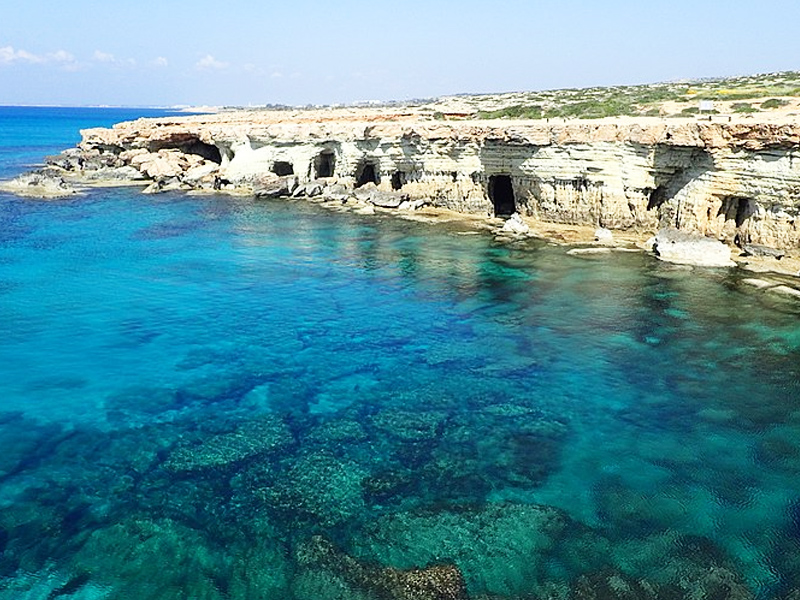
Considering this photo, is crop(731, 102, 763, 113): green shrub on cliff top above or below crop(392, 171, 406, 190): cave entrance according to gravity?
above

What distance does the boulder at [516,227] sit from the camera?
135 ft

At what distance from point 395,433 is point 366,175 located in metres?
43.4

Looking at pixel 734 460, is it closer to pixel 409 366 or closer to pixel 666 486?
pixel 666 486

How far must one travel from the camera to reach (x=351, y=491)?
15375 mm

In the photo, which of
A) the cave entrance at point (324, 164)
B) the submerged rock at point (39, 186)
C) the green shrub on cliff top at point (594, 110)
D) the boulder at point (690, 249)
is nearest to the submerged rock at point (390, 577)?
the boulder at point (690, 249)

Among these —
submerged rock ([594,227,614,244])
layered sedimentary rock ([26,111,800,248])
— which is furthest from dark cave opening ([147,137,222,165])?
submerged rock ([594,227,614,244])

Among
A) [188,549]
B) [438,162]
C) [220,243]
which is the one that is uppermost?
[438,162]

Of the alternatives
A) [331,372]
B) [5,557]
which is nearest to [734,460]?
[331,372]

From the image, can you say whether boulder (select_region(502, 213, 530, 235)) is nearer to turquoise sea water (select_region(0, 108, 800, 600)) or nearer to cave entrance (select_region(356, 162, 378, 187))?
turquoise sea water (select_region(0, 108, 800, 600))

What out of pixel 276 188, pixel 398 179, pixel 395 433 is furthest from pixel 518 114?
pixel 395 433

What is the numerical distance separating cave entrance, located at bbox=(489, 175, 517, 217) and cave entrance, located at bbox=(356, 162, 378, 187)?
1138cm

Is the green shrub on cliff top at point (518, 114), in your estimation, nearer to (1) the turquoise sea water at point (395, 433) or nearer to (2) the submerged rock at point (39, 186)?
(1) the turquoise sea water at point (395, 433)

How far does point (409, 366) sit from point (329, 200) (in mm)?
33692

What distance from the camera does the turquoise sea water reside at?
13.1 metres
